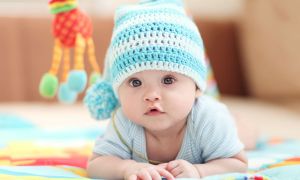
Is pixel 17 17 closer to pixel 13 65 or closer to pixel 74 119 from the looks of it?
pixel 13 65

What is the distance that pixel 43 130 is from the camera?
152cm

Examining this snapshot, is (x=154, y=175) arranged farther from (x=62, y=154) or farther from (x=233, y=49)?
(x=233, y=49)

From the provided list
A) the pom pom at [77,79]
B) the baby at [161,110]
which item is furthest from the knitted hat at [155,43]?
the pom pom at [77,79]

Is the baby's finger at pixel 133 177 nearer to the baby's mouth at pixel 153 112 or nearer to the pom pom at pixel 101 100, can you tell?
the baby's mouth at pixel 153 112

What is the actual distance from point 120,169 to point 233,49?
1.77m

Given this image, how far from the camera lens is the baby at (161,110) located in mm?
863

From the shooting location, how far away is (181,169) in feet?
2.78

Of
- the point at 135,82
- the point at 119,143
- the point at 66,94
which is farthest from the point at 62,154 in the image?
the point at 135,82

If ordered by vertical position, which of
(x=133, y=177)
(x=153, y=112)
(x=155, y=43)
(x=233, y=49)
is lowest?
(x=133, y=177)

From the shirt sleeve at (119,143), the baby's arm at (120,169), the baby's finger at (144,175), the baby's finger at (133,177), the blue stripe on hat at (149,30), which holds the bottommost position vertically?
the baby's finger at (133,177)

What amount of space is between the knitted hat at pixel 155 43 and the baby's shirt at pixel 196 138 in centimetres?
6

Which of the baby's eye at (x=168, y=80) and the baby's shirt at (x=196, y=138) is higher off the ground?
the baby's eye at (x=168, y=80)

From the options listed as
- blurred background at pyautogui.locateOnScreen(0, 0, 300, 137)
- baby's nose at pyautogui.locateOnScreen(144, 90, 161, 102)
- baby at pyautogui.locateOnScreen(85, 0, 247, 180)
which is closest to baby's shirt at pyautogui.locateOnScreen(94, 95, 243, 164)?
baby at pyautogui.locateOnScreen(85, 0, 247, 180)

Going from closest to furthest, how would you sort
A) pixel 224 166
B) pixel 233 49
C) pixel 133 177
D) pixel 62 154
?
1. pixel 133 177
2. pixel 224 166
3. pixel 62 154
4. pixel 233 49
